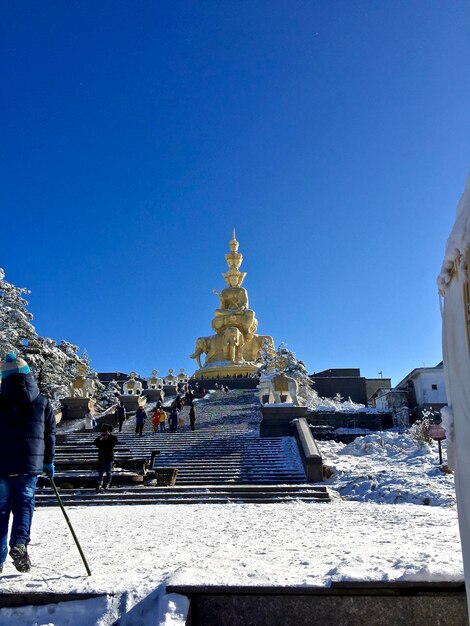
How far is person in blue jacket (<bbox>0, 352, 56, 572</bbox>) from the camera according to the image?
3.89 metres

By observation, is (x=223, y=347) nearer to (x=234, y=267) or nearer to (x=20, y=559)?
(x=234, y=267)

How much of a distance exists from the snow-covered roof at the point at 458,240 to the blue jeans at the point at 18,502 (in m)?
3.22

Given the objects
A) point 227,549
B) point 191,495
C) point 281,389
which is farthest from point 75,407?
point 227,549

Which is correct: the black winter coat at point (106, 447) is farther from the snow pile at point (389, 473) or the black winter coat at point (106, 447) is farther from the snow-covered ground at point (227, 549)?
the snow pile at point (389, 473)

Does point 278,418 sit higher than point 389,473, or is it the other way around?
point 278,418

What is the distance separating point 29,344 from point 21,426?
2735 centimetres

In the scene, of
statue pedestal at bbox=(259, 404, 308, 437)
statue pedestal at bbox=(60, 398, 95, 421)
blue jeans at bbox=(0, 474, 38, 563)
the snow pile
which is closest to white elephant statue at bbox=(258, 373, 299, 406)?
statue pedestal at bbox=(259, 404, 308, 437)

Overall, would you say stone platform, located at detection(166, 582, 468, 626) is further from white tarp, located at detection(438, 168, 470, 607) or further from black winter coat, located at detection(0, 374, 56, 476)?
black winter coat, located at detection(0, 374, 56, 476)

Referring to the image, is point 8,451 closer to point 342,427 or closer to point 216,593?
point 216,593

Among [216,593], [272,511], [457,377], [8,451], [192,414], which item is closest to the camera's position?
[457,377]

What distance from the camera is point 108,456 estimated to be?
1110 cm

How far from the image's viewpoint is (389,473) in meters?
11.6

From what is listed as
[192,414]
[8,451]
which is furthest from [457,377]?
[192,414]

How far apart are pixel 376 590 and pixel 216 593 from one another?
93 cm
